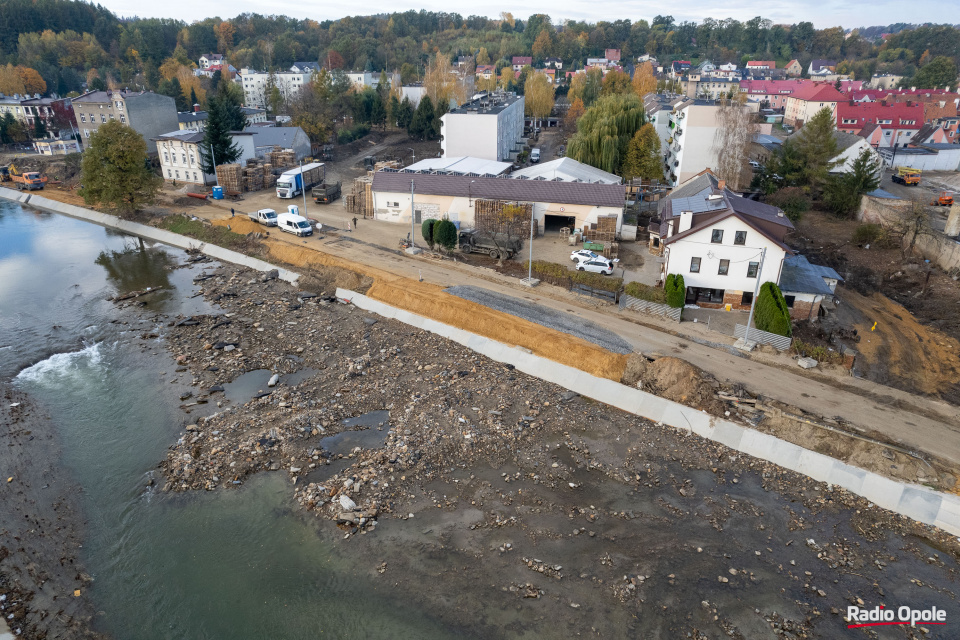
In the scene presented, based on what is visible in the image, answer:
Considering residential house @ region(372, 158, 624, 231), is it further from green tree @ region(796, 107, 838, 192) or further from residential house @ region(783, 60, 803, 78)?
residential house @ region(783, 60, 803, 78)

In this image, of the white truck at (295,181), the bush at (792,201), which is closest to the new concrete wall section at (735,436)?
the bush at (792,201)

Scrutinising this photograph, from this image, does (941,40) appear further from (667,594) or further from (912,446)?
(667,594)

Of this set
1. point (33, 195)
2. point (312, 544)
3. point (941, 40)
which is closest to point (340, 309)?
point (312, 544)

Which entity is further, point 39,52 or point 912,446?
point 39,52

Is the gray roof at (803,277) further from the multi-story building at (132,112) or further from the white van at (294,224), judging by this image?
the multi-story building at (132,112)

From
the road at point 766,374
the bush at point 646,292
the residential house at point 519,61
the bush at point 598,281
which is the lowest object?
the road at point 766,374

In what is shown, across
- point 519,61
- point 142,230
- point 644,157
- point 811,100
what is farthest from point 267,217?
point 519,61
